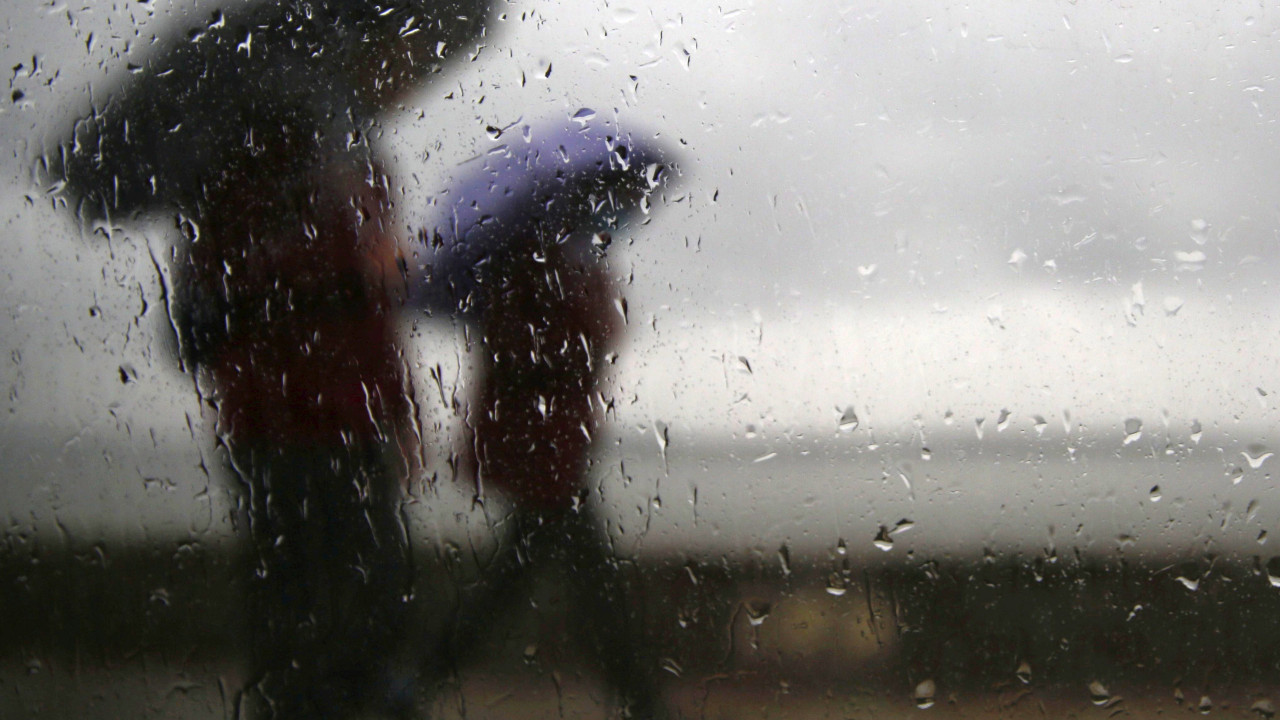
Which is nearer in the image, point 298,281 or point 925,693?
point 925,693

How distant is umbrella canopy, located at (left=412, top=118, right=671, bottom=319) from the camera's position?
0.96 metres

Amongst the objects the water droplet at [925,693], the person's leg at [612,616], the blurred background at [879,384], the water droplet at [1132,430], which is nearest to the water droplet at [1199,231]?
the blurred background at [879,384]

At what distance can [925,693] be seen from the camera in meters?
0.89

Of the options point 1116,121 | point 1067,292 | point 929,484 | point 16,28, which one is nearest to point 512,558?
point 929,484

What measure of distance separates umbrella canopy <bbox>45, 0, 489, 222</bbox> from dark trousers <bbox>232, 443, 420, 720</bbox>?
39 centimetres

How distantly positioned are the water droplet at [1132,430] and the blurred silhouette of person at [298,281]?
86 centimetres

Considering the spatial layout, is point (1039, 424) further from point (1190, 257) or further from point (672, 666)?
point (672, 666)

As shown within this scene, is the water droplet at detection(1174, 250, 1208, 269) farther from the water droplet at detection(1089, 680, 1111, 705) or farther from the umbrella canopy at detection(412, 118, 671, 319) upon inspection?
the umbrella canopy at detection(412, 118, 671, 319)

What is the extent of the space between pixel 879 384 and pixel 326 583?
74cm

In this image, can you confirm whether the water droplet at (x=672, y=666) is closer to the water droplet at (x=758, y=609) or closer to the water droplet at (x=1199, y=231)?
the water droplet at (x=758, y=609)

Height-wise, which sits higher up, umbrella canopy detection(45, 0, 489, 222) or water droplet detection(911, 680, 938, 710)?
umbrella canopy detection(45, 0, 489, 222)

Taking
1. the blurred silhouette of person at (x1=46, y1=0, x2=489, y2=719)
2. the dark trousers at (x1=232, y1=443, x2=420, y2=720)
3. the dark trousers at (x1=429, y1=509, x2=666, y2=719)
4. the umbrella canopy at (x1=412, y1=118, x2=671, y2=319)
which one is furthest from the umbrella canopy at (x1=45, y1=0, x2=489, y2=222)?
the dark trousers at (x1=429, y1=509, x2=666, y2=719)

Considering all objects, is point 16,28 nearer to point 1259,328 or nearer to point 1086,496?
point 1086,496

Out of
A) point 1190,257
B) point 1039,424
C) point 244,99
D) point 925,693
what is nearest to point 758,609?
point 925,693
